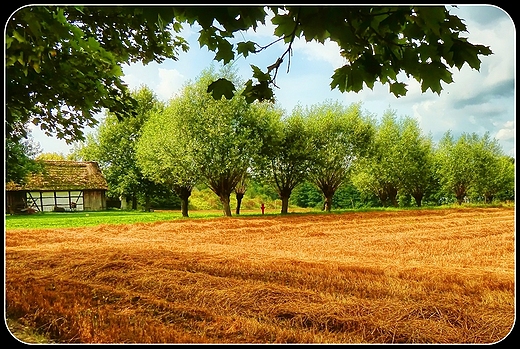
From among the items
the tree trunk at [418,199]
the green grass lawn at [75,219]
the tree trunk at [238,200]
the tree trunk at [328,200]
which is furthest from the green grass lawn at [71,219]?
the tree trunk at [418,199]

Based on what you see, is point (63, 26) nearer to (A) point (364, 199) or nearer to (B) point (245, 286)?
(B) point (245, 286)

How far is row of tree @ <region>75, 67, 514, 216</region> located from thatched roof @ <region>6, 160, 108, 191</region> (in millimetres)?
112

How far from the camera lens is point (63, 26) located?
89.0 inches

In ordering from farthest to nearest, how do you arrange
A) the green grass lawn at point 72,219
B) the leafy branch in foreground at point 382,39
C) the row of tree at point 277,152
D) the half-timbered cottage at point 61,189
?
the row of tree at point 277,152, the green grass lawn at point 72,219, the half-timbered cottage at point 61,189, the leafy branch in foreground at point 382,39

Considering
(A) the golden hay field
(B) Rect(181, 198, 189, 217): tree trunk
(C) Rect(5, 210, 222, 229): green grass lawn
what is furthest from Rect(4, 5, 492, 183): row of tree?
(B) Rect(181, 198, 189, 217): tree trunk

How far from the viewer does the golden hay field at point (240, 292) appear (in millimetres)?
2324

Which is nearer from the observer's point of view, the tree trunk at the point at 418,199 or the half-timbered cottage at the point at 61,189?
the half-timbered cottage at the point at 61,189

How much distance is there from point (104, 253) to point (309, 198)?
202 inches

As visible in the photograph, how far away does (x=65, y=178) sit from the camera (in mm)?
2928

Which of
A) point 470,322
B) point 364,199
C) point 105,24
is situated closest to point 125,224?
point 105,24

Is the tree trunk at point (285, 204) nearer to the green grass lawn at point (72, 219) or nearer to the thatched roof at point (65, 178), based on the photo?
the green grass lawn at point (72, 219)

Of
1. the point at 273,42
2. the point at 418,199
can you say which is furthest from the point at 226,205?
the point at 273,42

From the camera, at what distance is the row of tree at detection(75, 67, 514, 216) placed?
3.50 metres

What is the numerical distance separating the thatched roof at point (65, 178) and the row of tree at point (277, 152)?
112mm
